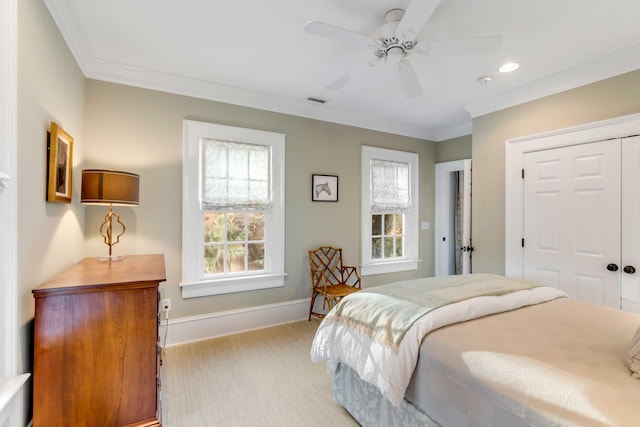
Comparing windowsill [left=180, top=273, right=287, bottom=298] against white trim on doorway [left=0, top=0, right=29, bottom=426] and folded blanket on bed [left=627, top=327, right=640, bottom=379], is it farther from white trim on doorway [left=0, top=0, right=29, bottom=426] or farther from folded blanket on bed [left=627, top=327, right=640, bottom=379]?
folded blanket on bed [left=627, top=327, right=640, bottom=379]

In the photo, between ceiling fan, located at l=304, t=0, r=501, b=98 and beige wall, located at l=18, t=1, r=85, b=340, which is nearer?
beige wall, located at l=18, t=1, r=85, b=340

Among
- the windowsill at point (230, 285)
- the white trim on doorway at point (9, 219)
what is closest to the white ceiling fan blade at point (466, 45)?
the white trim on doorway at point (9, 219)

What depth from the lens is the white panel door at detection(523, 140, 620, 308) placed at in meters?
2.57

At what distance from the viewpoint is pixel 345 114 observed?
3926 mm

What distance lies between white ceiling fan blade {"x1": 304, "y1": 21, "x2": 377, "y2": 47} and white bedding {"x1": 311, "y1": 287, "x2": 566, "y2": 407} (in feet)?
5.48

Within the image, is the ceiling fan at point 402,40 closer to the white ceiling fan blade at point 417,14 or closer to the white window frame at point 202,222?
the white ceiling fan blade at point 417,14

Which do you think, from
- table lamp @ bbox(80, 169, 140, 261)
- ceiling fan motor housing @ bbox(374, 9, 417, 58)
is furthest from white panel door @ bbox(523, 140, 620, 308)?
table lamp @ bbox(80, 169, 140, 261)

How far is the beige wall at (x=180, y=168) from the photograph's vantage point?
2703 mm

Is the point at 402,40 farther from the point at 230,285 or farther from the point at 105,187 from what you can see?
the point at 230,285

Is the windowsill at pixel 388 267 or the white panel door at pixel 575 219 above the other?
the white panel door at pixel 575 219

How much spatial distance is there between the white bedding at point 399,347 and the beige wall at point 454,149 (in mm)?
2788

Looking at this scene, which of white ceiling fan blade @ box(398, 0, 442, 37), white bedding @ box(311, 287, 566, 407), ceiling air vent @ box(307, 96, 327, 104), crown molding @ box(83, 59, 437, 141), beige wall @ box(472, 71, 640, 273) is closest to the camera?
white bedding @ box(311, 287, 566, 407)

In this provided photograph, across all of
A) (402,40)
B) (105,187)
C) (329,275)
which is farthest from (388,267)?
(105,187)

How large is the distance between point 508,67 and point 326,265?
2.75 meters
